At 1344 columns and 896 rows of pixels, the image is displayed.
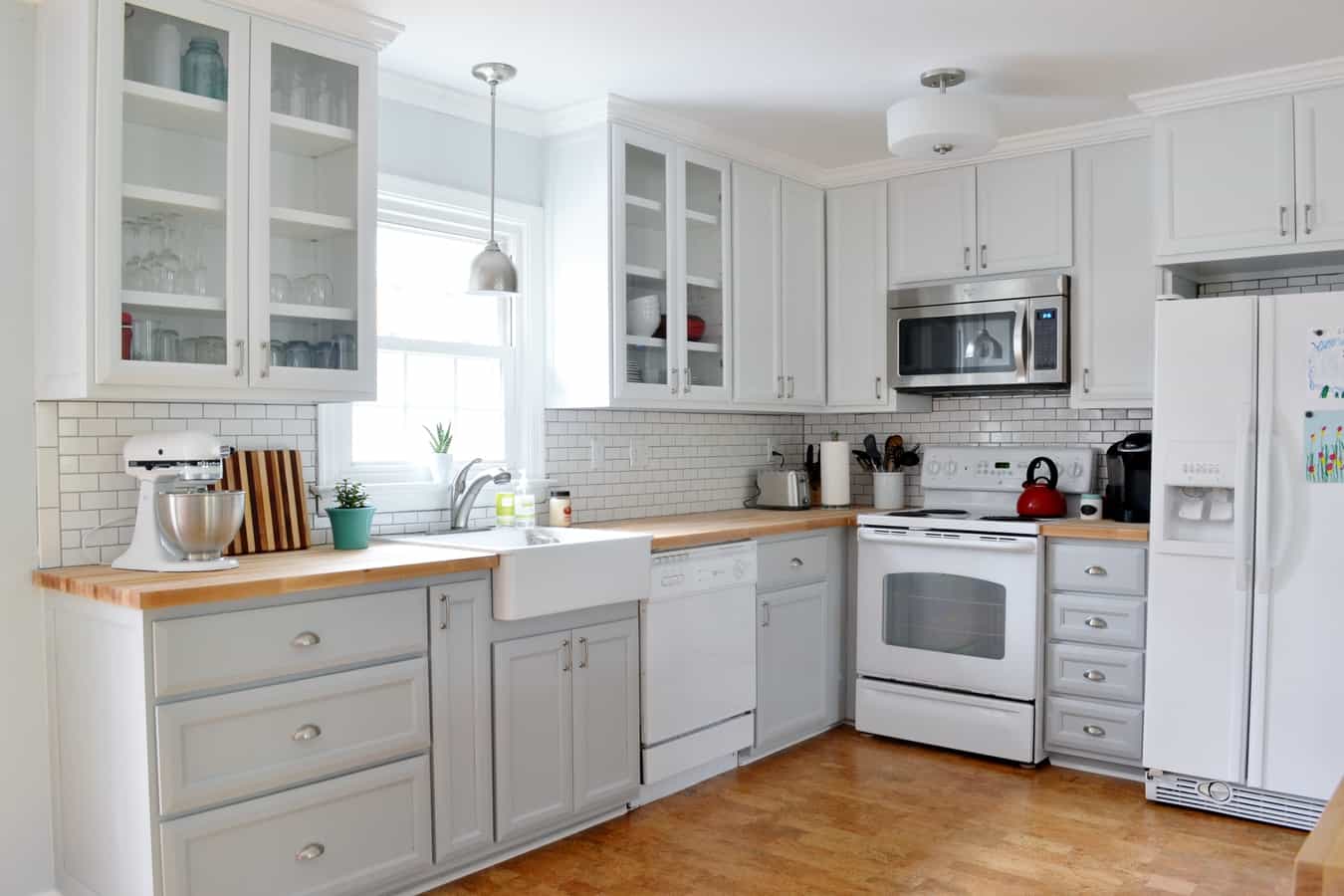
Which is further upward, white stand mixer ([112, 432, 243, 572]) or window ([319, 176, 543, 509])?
window ([319, 176, 543, 509])

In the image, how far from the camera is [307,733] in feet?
8.69

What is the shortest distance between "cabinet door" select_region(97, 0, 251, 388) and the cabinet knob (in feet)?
2.98

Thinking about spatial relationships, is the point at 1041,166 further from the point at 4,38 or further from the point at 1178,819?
the point at 4,38

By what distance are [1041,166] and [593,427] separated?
2.10 metres

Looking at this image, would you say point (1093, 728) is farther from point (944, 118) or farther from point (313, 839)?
point (313, 839)

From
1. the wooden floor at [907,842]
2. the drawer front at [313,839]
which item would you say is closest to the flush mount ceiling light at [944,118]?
the wooden floor at [907,842]

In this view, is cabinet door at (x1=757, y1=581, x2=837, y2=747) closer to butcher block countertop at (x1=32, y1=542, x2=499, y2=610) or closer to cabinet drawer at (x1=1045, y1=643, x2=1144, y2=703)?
cabinet drawer at (x1=1045, y1=643, x2=1144, y2=703)

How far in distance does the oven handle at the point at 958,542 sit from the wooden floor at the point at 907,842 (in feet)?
2.71

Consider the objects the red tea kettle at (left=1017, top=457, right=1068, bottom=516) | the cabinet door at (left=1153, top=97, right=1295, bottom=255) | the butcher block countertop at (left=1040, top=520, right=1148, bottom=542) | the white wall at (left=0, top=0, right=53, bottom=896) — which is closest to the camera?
the white wall at (left=0, top=0, right=53, bottom=896)

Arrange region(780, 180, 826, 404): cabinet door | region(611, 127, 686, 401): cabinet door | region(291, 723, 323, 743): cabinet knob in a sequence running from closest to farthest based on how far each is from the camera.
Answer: region(291, 723, 323, 743): cabinet knob < region(611, 127, 686, 401): cabinet door < region(780, 180, 826, 404): cabinet door

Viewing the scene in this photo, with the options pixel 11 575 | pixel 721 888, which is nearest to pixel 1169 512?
pixel 721 888

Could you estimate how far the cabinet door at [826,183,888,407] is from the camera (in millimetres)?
4879

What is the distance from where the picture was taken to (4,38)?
9.07ft

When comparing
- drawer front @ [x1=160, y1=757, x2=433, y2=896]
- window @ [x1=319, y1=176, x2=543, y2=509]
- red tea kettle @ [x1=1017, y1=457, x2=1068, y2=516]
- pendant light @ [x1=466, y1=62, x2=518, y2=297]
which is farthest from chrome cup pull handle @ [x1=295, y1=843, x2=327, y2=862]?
red tea kettle @ [x1=1017, y1=457, x2=1068, y2=516]
